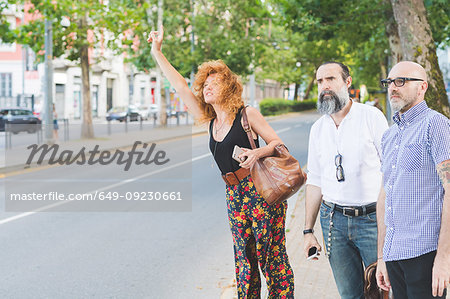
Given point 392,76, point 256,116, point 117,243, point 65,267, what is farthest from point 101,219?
point 392,76

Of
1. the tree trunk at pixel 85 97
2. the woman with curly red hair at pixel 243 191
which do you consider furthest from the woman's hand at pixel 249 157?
the tree trunk at pixel 85 97

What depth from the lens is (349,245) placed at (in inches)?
133

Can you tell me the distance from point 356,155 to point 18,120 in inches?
1264

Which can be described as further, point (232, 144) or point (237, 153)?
point (232, 144)

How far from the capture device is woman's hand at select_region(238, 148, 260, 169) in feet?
11.5

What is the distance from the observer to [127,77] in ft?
211

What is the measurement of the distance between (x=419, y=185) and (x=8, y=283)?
4.39 meters

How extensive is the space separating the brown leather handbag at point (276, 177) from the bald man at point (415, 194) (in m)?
0.83

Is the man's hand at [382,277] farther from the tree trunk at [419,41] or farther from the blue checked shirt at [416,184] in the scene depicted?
the tree trunk at [419,41]

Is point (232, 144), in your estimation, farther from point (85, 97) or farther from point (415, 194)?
point (85, 97)

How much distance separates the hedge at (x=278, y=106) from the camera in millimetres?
61500

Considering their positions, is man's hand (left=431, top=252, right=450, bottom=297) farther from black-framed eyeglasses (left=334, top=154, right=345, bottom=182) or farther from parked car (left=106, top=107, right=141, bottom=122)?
parked car (left=106, top=107, right=141, bottom=122)

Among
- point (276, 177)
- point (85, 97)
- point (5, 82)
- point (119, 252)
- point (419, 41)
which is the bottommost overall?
point (119, 252)

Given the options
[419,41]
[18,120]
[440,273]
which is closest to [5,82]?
[18,120]
